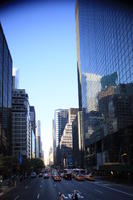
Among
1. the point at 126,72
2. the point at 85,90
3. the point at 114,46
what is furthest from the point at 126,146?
the point at 85,90

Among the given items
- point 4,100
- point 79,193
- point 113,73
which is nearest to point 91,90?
point 4,100

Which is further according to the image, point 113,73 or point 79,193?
point 113,73

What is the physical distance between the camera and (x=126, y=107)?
7544 cm

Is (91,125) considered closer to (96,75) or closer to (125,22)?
(96,75)

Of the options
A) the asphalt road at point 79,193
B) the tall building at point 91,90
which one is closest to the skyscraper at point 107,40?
the tall building at point 91,90

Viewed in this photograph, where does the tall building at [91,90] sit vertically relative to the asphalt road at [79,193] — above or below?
above

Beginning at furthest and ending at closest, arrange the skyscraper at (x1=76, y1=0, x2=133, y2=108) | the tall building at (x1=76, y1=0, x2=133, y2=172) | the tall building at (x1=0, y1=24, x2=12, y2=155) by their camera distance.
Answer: the tall building at (x1=0, y1=24, x2=12, y2=155), the tall building at (x1=76, y1=0, x2=133, y2=172), the skyscraper at (x1=76, y1=0, x2=133, y2=108)

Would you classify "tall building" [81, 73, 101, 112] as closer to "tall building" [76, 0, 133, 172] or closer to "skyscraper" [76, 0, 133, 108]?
"tall building" [76, 0, 133, 172]

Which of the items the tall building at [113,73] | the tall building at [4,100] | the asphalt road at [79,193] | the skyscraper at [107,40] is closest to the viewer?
the asphalt road at [79,193]

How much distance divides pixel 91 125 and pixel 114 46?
52266 mm

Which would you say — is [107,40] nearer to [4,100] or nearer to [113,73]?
[113,73]

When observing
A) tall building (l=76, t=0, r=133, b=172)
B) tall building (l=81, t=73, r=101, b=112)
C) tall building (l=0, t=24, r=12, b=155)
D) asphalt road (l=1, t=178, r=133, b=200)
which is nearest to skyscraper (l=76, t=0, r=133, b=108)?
tall building (l=76, t=0, r=133, b=172)

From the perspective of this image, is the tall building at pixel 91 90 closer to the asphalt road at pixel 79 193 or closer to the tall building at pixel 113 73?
the tall building at pixel 113 73

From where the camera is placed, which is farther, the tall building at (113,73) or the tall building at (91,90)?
the tall building at (91,90)
